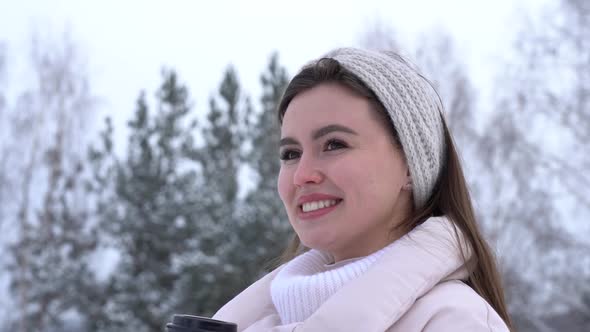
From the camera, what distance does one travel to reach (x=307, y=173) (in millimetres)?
1491

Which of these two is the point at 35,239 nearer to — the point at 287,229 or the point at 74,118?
the point at 74,118

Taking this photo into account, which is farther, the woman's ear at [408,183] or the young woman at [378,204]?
the woman's ear at [408,183]

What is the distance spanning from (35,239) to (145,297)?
3.16m

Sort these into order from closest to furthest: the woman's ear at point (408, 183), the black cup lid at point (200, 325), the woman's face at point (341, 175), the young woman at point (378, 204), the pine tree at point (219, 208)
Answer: the black cup lid at point (200, 325) → the young woman at point (378, 204) → the woman's face at point (341, 175) → the woman's ear at point (408, 183) → the pine tree at point (219, 208)

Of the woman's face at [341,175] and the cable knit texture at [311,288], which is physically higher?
the woman's face at [341,175]

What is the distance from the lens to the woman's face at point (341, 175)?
1.47 metres

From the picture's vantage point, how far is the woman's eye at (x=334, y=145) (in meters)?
1.49

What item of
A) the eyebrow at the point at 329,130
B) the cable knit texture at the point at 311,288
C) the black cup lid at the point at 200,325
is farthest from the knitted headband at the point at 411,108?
the black cup lid at the point at 200,325

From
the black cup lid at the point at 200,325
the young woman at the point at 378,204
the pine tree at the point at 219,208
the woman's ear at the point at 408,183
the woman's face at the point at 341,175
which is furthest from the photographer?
the pine tree at the point at 219,208

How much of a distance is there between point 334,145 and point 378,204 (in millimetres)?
169

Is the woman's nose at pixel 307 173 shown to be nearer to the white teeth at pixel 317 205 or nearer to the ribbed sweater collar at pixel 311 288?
the white teeth at pixel 317 205

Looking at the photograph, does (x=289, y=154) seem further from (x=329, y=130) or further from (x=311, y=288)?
(x=311, y=288)

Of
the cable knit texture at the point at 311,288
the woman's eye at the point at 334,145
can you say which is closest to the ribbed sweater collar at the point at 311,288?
the cable knit texture at the point at 311,288

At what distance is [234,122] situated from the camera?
56.1 ft
